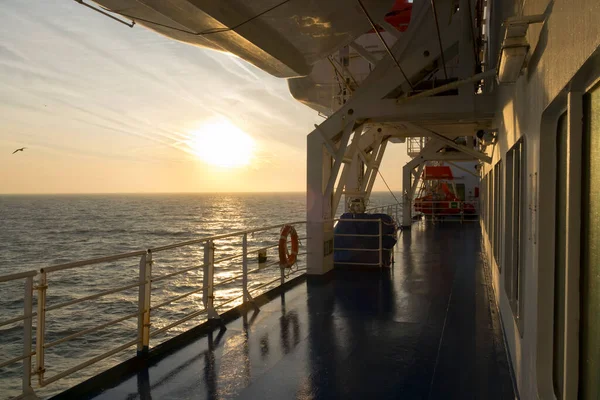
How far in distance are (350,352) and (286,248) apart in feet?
8.95

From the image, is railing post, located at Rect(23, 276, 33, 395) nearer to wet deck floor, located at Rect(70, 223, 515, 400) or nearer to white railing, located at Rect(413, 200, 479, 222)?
wet deck floor, located at Rect(70, 223, 515, 400)

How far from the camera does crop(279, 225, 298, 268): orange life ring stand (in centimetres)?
649

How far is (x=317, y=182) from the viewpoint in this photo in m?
7.51

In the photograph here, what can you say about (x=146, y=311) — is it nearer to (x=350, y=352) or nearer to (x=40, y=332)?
(x=40, y=332)

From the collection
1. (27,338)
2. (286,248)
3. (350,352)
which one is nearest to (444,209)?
(286,248)

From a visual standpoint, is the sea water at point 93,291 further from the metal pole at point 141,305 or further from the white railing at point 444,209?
the white railing at point 444,209

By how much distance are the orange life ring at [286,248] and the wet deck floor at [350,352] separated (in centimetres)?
38

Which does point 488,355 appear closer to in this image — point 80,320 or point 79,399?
point 79,399

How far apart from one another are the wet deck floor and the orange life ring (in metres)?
0.38

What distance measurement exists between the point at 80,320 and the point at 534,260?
542 inches

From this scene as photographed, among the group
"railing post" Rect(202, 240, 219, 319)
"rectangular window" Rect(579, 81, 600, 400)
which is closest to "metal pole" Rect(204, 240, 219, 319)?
"railing post" Rect(202, 240, 219, 319)

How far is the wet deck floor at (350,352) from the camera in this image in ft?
10.5

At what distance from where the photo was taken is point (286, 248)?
657cm

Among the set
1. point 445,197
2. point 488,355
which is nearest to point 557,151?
point 488,355
